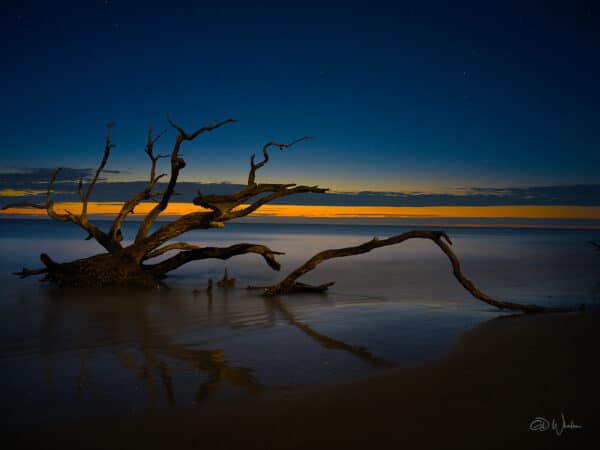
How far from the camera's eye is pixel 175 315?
8.47 meters

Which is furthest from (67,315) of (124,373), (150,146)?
(150,146)

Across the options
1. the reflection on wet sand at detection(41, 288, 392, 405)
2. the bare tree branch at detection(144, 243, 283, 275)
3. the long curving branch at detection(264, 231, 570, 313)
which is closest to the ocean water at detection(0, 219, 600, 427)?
the reflection on wet sand at detection(41, 288, 392, 405)

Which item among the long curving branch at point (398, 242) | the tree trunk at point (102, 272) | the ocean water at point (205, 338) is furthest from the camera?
the tree trunk at point (102, 272)

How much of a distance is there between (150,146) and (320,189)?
4.97 m

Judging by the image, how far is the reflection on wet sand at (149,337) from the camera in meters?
4.61

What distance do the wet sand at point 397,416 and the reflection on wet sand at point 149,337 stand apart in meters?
0.49

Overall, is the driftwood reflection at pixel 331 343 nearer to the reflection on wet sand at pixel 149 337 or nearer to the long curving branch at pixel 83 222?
the reflection on wet sand at pixel 149 337

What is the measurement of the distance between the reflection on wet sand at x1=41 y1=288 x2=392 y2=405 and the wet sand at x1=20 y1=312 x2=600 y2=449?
0.49 meters

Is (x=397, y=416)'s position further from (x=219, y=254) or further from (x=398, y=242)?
(x=219, y=254)

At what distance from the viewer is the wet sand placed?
334cm

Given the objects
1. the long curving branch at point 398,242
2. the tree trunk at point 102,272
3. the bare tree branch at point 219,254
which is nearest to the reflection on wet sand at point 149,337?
the tree trunk at point 102,272

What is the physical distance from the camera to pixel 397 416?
3748 mm

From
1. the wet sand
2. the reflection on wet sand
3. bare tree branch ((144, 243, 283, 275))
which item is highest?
bare tree branch ((144, 243, 283, 275))

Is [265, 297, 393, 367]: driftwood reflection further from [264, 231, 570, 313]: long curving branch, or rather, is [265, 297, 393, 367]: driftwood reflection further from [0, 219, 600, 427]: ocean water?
[264, 231, 570, 313]: long curving branch
